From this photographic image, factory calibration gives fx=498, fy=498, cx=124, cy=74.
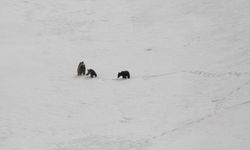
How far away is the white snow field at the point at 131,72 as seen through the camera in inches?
685

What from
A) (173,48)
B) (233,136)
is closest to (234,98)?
(233,136)

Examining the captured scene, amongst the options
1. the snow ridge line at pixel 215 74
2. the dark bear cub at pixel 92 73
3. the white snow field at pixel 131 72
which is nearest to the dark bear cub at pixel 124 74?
the white snow field at pixel 131 72

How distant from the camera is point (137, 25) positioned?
34.1 metres

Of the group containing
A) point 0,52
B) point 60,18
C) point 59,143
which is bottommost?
point 59,143

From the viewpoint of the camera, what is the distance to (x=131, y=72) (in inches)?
991

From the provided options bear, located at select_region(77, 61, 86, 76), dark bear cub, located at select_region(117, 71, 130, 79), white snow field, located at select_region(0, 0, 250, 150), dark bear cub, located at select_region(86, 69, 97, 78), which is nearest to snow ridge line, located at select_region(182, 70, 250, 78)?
white snow field, located at select_region(0, 0, 250, 150)

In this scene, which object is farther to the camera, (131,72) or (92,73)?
(131,72)

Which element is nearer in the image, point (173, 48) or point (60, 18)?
point (173, 48)

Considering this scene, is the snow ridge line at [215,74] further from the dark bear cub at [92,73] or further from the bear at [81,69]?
the bear at [81,69]

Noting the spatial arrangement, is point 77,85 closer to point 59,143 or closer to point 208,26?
point 59,143

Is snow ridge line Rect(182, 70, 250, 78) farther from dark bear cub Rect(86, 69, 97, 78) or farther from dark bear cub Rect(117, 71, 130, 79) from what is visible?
dark bear cub Rect(86, 69, 97, 78)

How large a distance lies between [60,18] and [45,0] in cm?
524

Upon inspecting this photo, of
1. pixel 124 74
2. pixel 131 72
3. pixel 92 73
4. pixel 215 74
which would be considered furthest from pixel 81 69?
pixel 215 74

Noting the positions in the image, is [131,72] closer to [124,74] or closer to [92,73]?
[124,74]
